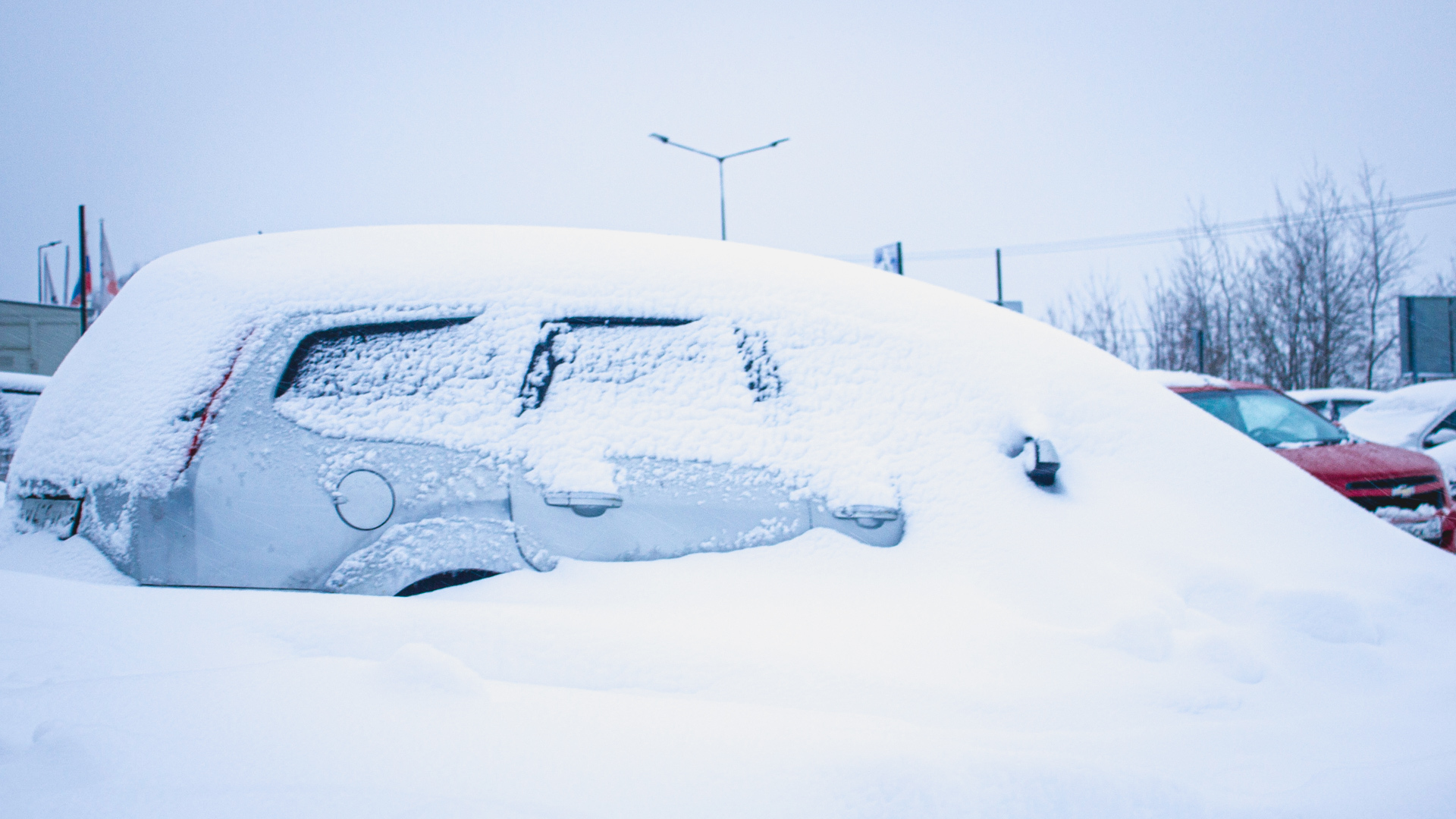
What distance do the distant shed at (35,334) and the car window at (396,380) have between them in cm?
2339

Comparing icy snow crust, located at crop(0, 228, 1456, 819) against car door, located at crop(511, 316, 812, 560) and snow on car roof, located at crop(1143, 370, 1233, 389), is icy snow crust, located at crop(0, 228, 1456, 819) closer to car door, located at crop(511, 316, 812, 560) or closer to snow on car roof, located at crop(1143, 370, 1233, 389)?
car door, located at crop(511, 316, 812, 560)

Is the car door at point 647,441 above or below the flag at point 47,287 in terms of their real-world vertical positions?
below

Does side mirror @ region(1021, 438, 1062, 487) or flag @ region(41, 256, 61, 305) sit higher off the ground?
flag @ region(41, 256, 61, 305)

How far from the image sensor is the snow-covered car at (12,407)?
668 cm

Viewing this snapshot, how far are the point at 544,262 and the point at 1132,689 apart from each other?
160 centimetres

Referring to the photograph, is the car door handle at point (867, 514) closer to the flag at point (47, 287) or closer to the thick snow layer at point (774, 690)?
the thick snow layer at point (774, 690)

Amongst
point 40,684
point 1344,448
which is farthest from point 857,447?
point 1344,448

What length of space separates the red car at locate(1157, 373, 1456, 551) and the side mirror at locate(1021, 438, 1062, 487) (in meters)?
3.98

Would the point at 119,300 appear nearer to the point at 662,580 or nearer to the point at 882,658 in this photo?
the point at 662,580

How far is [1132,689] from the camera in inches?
60.9

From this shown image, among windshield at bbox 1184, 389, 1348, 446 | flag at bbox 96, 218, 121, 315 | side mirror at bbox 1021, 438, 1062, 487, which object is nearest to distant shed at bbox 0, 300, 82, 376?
flag at bbox 96, 218, 121, 315

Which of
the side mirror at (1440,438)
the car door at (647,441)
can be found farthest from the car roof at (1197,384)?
the car door at (647,441)

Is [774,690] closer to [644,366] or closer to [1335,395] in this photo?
[644,366]

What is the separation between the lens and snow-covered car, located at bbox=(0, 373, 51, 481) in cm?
668
